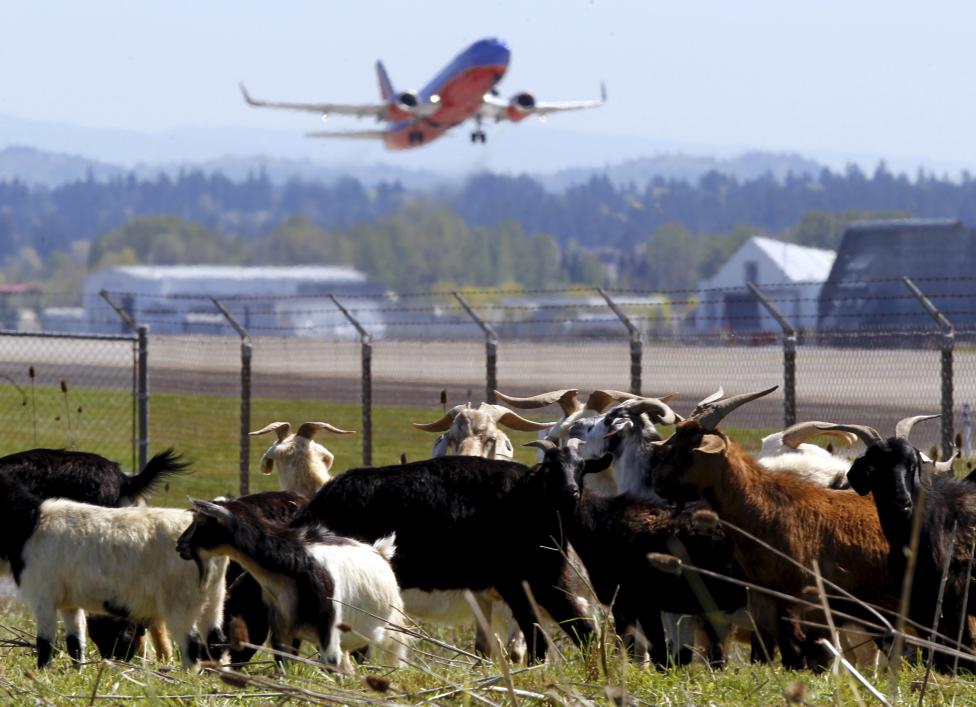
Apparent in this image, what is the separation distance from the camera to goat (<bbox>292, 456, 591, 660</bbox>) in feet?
27.7

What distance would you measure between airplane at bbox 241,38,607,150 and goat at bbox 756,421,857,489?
4858 centimetres

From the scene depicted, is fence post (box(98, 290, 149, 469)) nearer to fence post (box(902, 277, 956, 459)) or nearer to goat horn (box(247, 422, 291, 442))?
goat horn (box(247, 422, 291, 442))

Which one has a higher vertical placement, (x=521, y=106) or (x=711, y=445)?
(x=521, y=106)

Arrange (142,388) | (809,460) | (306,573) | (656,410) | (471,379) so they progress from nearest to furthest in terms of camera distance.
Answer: (306,573)
(656,410)
(809,460)
(142,388)
(471,379)

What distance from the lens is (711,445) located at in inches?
333

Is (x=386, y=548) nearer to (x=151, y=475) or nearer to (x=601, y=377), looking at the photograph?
(x=151, y=475)

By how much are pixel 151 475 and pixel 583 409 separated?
2764 mm

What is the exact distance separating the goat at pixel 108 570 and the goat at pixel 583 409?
2514 mm

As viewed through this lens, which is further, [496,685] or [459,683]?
[459,683]

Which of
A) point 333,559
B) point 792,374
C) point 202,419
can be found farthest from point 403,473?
point 202,419

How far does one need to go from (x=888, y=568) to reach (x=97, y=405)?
2161 cm

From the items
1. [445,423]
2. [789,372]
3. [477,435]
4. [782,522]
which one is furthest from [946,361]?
[782,522]

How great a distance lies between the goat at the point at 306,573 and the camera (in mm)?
7602

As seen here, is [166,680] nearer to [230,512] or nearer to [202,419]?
[230,512]
